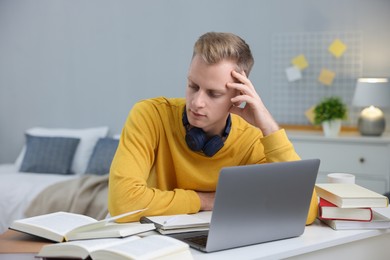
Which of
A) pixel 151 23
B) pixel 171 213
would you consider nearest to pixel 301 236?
pixel 171 213

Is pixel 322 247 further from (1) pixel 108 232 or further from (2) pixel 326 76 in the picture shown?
(2) pixel 326 76

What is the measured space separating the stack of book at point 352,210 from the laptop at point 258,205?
0.39 ft

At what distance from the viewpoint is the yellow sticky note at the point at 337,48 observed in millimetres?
3912

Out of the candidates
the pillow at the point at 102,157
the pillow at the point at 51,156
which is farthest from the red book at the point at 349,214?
the pillow at the point at 51,156

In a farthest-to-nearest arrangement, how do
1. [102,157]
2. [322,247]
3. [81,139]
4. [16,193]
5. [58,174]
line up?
1. [81,139]
2. [58,174]
3. [102,157]
4. [16,193]
5. [322,247]

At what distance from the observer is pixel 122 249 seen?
1.29 metres

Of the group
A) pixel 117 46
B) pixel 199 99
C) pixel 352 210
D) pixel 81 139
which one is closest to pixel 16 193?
pixel 81 139

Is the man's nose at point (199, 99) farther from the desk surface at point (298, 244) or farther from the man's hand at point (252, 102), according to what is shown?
the desk surface at point (298, 244)

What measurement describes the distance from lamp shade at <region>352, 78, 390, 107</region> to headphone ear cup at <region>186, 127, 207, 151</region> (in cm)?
200

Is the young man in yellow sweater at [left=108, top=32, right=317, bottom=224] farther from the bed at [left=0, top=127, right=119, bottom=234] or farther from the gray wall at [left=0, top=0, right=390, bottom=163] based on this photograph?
the gray wall at [left=0, top=0, right=390, bottom=163]

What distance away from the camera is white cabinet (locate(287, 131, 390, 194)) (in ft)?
11.4

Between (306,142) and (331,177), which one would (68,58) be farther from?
(331,177)

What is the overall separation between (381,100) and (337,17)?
2.28 feet

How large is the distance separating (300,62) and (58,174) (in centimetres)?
194
